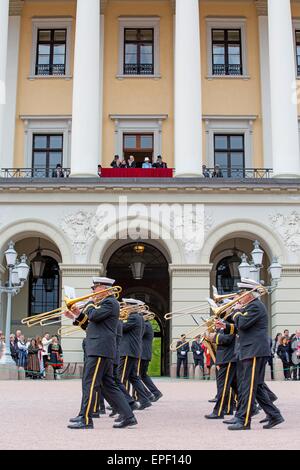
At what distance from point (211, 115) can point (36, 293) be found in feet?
37.1

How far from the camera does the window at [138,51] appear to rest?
3644 centimetres

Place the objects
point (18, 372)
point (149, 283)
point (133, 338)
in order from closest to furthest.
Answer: point (133, 338)
point (18, 372)
point (149, 283)

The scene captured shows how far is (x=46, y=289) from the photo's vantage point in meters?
37.2

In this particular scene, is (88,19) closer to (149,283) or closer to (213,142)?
(213,142)

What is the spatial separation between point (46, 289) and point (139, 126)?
8.57m

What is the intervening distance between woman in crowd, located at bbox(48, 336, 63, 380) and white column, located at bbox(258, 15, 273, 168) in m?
12.4

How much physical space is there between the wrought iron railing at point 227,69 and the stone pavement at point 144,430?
70.8 feet

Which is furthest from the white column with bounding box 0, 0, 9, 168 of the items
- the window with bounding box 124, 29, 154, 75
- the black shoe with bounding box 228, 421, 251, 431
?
the black shoe with bounding box 228, 421, 251, 431

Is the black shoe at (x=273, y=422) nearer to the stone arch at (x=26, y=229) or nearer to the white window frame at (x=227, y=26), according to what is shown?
the stone arch at (x=26, y=229)

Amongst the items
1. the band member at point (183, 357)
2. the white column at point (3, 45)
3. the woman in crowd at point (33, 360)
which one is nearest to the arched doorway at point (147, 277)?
the band member at point (183, 357)

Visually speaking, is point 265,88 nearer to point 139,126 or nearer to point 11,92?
point 139,126

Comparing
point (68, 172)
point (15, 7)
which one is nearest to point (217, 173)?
point (68, 172)
